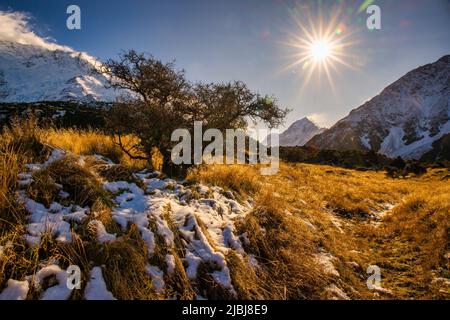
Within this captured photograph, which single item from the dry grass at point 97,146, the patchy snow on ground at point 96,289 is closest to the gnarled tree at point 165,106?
the dry grass at point 97,146

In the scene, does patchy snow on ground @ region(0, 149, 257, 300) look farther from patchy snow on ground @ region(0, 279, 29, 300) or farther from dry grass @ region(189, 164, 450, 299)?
dry grass @ region(189, 164, 450, 299)

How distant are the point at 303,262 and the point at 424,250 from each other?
3.43 metres

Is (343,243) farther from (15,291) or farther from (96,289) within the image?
(15,291)

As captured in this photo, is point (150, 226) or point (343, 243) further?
point (343, 243)

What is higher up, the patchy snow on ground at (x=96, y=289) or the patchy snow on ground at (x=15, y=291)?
the patchy snow on ground at (x=15, y=291)

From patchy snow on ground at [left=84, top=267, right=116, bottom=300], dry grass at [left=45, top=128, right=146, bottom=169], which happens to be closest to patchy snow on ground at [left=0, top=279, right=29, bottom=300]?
patchy snow on ground at [left=84, top=267, right=116, bottom=300]

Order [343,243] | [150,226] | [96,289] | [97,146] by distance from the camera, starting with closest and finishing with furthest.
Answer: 1. [96,289]
2. [150,226]
3. [343,243]
4. [97,146]

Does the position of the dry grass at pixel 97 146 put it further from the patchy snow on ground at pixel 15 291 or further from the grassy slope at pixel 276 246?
the patchy snow on ground at pixel 15 291

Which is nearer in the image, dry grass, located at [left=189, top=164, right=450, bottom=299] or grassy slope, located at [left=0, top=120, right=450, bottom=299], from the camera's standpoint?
grassy slope, located at [left=0, top=120, right=450, bottom=299]

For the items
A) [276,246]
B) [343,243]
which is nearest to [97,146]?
[276,246]

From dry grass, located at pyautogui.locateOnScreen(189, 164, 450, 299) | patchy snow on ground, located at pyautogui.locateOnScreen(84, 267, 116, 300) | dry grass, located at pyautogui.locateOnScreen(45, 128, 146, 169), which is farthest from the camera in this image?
dry grass, located at pyautogui.locateOnScreen(45, 128, 146, 169)

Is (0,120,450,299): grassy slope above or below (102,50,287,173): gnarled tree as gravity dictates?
below

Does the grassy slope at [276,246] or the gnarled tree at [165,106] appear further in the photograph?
the gnarled tree at [165,106]

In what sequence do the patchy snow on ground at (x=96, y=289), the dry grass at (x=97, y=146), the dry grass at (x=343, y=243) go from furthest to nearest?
the dry grass at (x=97, y=146) < the dry grass at (x=343, y=243) < the patchy snow on ground at (x=96, y=289)
